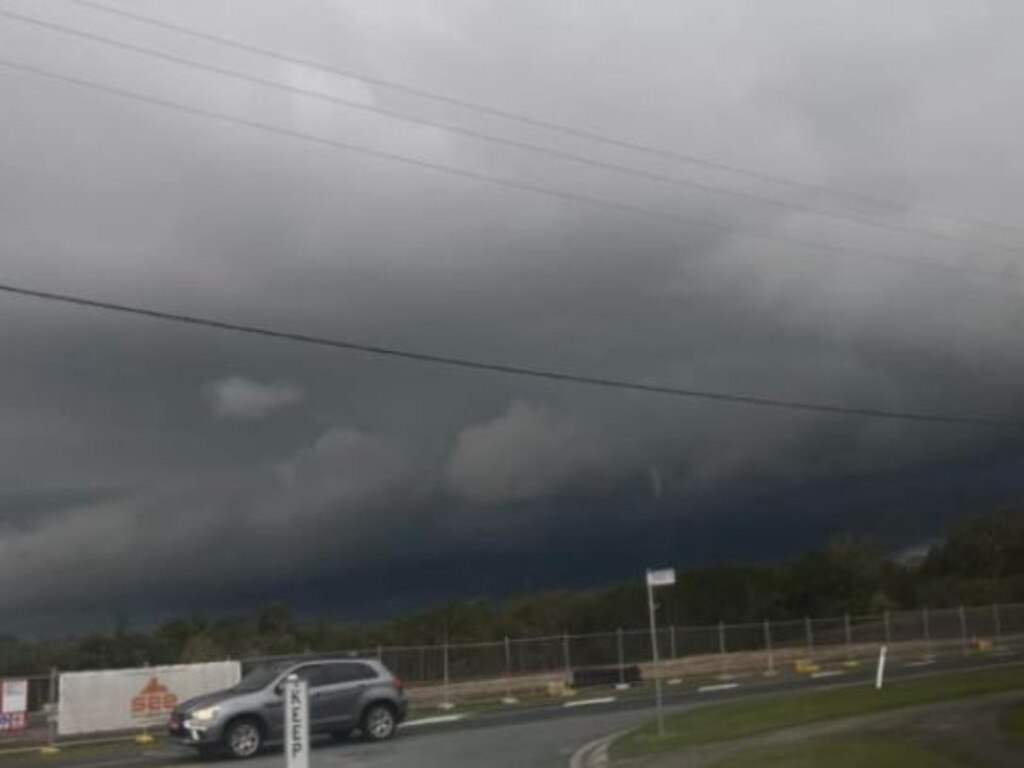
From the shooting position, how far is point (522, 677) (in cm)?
4703

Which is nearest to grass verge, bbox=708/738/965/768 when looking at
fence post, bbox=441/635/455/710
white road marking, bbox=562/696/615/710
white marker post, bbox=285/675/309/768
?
white marker post, bbox=285/675/309/768

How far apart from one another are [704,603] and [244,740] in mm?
77665

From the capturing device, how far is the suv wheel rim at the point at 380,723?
91.4ft

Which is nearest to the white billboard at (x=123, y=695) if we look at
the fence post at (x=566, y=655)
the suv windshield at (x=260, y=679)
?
the suv windshield at (x=260, y=679)

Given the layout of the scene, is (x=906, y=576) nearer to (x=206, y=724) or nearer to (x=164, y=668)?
(x=164, y=668)

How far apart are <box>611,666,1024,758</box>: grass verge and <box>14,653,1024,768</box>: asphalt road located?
1.31 meters

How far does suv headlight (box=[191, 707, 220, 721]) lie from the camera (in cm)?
2577

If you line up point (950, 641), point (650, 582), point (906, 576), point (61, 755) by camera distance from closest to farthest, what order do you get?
point (650, 582)
point (61, 755)
point (950, 641)
point (906, 576)

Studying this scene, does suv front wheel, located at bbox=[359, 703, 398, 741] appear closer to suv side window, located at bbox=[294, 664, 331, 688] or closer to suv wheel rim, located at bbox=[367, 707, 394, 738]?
suv wheel rim, located at bbox=[367, 707, 394, 738]

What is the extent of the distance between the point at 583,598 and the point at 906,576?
3159cm

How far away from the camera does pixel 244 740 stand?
25984 millimetres

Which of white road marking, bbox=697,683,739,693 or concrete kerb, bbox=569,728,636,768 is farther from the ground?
white road marking, bbox=697,683,739,693

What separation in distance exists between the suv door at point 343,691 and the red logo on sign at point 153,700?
9271 mm

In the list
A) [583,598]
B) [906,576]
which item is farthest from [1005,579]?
[583,598]
